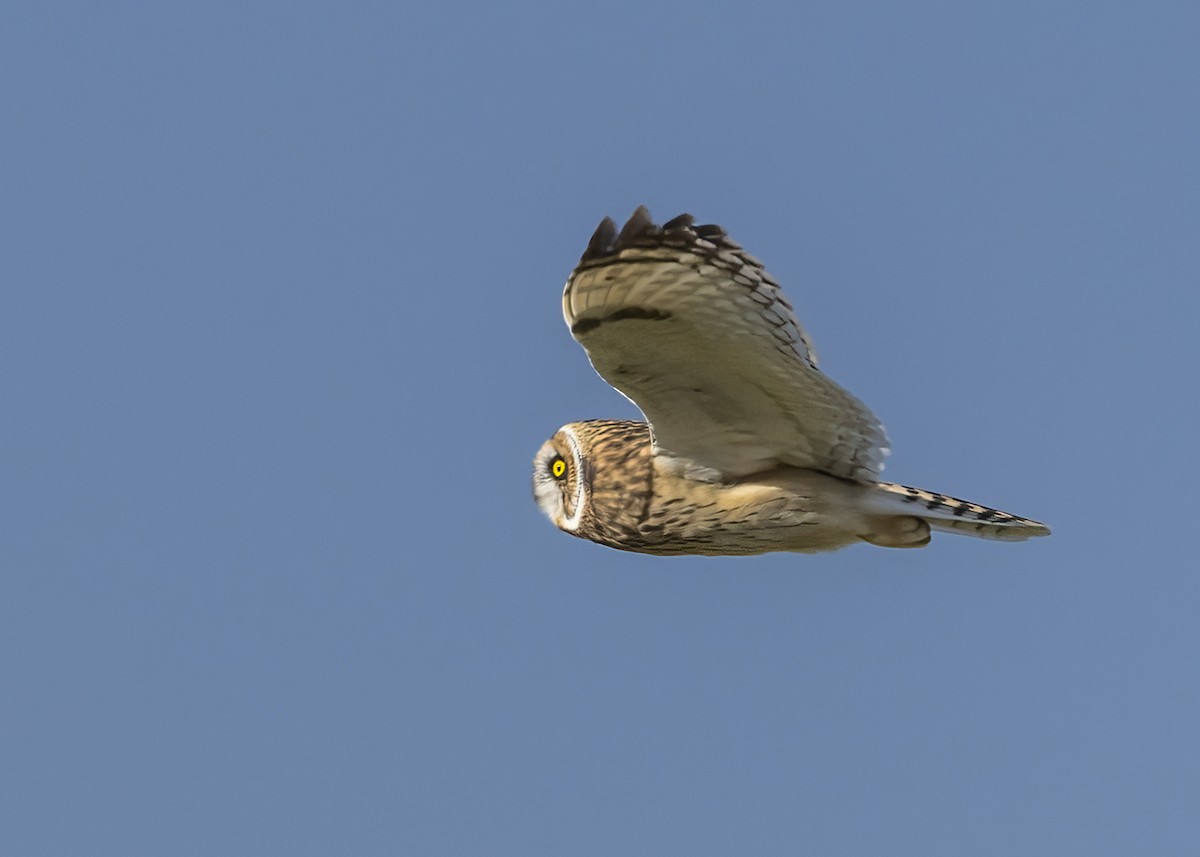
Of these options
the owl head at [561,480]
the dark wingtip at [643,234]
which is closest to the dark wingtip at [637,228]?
the dark wingtip at [643,234]

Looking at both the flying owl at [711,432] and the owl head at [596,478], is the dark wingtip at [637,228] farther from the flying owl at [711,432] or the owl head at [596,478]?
the owl head at [596,478]

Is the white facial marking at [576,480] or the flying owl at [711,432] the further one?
the white facial marking at [576,480]

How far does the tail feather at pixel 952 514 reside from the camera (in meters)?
5.86

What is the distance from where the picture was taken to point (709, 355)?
522 centimetres

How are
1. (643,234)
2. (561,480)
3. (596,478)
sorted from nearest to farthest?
(643,234) < (596,478) < (561,480)

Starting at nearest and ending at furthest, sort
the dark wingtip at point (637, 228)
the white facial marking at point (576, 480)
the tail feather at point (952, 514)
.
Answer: the dark wingtip at point (637, 228)
the tail feather at point (952, 514)
the white facial marking at point (576, 480)

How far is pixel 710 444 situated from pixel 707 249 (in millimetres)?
1084

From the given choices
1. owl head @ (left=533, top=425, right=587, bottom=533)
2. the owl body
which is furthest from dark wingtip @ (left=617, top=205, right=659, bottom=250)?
owl head @ (left=533, top=425, right=587, bottom=533)

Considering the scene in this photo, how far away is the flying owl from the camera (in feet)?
16.0

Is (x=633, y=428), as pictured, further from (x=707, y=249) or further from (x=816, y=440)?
(x=707, y=249)

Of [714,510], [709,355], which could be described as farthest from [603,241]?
[714,510]

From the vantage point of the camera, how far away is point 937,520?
6000 millimetres

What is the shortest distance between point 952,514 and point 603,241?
6.04 feet

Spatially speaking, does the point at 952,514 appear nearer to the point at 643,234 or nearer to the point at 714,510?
the point at 714,510
